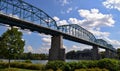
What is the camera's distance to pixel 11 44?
148ft

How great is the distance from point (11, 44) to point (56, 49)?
4781cm

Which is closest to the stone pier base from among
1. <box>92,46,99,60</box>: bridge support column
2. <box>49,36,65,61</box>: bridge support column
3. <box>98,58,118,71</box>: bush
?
<box>92,46,99,60</box>: bridge support column

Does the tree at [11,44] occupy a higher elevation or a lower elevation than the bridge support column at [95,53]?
higher

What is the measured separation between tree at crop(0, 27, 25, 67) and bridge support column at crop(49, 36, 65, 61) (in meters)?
43.5

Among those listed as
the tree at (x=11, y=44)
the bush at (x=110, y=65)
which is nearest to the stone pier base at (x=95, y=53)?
the tree at (x=11, y=44)

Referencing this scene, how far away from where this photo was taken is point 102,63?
95.7 ft

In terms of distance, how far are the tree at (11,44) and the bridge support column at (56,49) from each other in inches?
1713

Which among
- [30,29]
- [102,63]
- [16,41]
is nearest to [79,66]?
[102,63]

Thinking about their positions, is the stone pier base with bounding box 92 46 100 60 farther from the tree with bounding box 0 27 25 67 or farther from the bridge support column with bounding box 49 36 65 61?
the tree with bounding box 0 27 25 67

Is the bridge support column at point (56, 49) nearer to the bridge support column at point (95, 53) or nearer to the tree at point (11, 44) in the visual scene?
the tree at point (11, 44)

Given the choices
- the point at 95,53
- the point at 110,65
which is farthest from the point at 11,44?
the point at 95,53

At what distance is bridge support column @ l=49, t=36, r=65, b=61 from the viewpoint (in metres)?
89.4

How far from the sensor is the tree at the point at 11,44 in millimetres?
44806

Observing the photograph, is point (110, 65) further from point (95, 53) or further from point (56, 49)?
point (95, 53)
